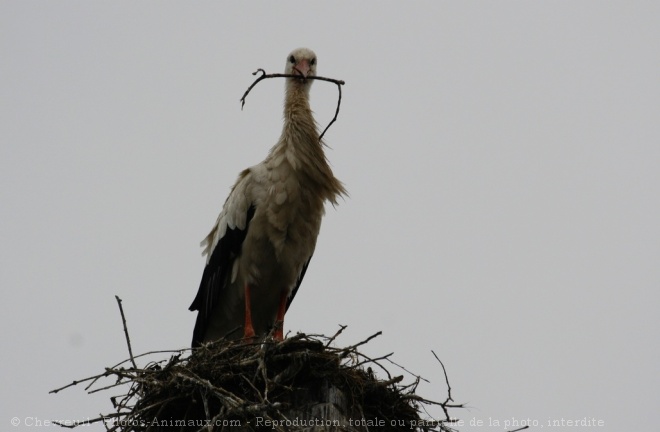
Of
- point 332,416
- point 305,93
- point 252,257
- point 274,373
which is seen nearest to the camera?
point 332,416

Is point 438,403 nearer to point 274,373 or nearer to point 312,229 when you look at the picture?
point 274,373

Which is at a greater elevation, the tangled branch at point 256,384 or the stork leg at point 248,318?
the stork leg at point 248,318

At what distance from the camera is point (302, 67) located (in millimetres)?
7027

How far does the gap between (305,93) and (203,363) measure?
2.78 metres

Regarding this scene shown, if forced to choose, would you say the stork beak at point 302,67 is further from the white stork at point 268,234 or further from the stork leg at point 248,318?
the stork leg at point 248,318

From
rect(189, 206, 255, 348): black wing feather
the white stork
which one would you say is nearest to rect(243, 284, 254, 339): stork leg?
the white stork

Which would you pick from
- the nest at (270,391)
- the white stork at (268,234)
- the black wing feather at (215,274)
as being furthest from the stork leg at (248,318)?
the nest at (270,391)

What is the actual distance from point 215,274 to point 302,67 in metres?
1.73

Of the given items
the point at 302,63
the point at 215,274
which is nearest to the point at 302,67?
the point at 302,63

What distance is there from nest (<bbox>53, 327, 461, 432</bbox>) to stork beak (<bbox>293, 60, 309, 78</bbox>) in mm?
2565

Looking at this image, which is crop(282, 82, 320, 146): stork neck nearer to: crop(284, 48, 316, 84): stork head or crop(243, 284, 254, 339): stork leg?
crop(284, 48, 316, 84): stork head

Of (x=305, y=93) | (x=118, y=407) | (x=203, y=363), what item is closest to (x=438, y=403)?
(x=203, y=363)

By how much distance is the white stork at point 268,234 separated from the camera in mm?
6379

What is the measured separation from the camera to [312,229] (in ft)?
21.3
